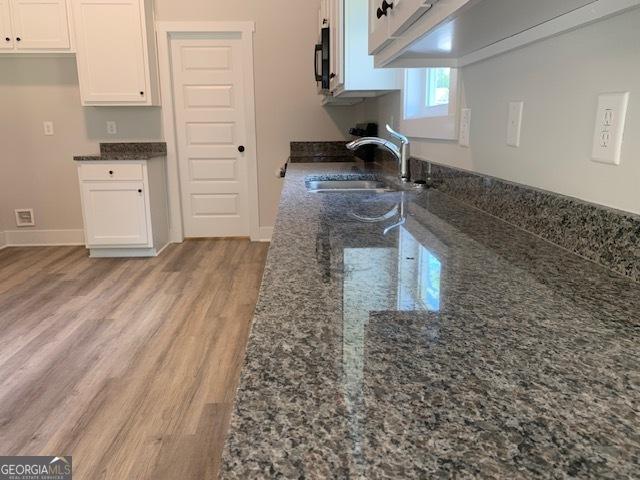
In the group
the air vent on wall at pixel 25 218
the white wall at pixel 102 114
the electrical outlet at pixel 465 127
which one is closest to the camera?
the electrical outlet at pixel 465 127

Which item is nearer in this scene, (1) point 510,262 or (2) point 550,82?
(1) point 510,262

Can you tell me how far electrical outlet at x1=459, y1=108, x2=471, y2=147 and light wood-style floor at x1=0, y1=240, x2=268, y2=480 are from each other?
4.14 ft

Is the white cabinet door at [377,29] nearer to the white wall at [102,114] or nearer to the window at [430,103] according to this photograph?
the window at [430,103]

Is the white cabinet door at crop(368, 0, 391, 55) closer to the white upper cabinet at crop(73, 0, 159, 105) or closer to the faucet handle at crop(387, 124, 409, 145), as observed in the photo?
the faucet handle at crop(387, 124, 409, 145)

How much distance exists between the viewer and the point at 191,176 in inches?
169

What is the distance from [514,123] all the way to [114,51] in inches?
136

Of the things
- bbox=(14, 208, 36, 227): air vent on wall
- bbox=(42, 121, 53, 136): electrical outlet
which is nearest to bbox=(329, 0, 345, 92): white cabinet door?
bbox=(42, 121, 53, 136): electrical outlet

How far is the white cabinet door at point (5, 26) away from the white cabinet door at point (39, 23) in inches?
1.4

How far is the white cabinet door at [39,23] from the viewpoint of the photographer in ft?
11.6

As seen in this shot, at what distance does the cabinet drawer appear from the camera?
11.8 feet

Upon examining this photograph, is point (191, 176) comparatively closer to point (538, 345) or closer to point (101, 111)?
point (101, 111)

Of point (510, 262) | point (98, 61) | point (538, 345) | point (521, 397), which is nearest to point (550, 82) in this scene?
point (510, 262)

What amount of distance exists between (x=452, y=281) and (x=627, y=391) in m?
0.32

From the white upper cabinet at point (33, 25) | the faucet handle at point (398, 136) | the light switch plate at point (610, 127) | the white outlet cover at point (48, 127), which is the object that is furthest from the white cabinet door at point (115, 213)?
the light switch plate at point (610, 127)
